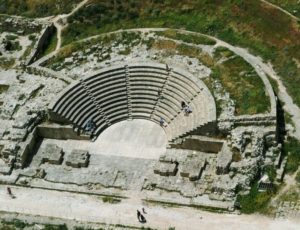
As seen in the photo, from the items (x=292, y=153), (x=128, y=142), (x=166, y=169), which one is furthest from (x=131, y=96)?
(x=292, y=153)

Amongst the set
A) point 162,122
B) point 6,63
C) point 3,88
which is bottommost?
point 3,88

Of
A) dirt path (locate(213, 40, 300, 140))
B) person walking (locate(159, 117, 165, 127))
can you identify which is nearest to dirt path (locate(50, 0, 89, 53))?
person walking (locate(159, 117, 165, 127))

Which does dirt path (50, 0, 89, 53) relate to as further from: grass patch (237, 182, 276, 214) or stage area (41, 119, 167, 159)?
grass patch (237, 182, 276, 214)

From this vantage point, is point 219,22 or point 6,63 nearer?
point 219,22

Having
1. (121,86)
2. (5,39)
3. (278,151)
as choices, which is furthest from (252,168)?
(5,39)

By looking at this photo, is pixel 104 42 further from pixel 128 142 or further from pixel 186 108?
pixel 186 108

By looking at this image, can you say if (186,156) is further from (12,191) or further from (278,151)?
(12,191)
